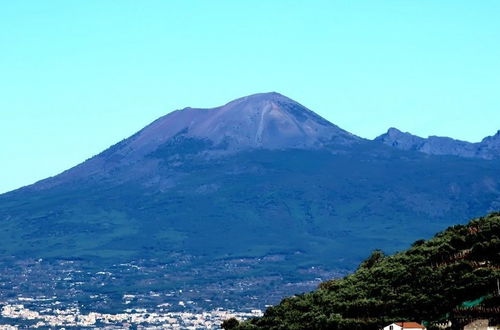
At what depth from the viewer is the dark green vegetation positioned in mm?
54844

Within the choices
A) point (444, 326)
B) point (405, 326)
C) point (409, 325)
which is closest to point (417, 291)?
point (444, 326)

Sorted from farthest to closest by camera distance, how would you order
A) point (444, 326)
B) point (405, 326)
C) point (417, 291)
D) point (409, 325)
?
point (417, 291), point (444, 326), point (409, 325), point (405, 326)

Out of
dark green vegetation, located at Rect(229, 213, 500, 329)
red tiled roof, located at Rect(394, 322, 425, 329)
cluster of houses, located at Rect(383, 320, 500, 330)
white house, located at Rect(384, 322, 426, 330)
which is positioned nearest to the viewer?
cluster of houses, located at Rect(383, 320, 500, 330)

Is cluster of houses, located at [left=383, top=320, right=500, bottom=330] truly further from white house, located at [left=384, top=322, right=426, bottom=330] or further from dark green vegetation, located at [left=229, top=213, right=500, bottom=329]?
dark green vegetation, located at [left=229, top=213, right=500, bottom=329]

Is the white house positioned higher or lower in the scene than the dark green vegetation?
lower

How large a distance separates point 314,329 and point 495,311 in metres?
9.49

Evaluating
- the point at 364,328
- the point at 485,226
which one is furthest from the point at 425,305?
the point at 485,226

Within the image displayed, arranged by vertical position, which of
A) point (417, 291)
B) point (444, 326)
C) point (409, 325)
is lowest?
point (444, 326)

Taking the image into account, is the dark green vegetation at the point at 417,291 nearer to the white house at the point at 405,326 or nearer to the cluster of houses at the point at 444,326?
the cluster of houses at the point at 444,326

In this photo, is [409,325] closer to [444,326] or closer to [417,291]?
[444,326]

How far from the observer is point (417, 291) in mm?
58188

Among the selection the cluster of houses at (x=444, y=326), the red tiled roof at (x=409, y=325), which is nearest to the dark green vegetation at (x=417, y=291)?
the cluster of houses at (x=444, y=326)

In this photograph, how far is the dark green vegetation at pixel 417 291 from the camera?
2159 inches

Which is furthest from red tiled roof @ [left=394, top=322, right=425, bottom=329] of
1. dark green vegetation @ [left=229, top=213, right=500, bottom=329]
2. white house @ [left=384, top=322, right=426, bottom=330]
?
dark green vegetation @ [left=229, top=213, right=500, bottom=329]
